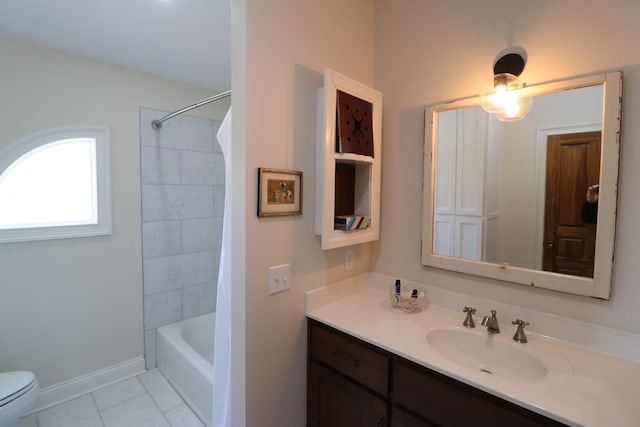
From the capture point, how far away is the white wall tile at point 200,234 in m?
2.66

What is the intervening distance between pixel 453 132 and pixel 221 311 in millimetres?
1396

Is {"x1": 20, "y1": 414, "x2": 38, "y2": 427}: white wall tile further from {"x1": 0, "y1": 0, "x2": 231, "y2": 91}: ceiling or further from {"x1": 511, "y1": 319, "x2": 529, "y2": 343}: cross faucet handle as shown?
{"x1": 511, "y1": 319, "x2": 529, "y2": 343}: cross faucet handle

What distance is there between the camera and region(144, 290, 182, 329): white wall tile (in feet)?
8.05

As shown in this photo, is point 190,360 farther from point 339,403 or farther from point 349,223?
point 349,223

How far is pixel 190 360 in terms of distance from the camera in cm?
206

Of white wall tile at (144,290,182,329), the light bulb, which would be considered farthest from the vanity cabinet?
white wall tile at (144,290,182,329)

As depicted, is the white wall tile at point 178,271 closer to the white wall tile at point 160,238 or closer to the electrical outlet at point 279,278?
the white wall tile at point 160,238

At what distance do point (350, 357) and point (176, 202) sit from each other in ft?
6.67

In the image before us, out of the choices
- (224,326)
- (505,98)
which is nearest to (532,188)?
(505,98)

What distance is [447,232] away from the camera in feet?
4.87

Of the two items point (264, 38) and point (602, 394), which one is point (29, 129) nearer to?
point (264, 38)

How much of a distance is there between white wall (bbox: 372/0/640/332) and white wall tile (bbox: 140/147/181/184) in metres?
1.81

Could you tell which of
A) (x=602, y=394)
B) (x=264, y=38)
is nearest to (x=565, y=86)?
(x=602, y=394)

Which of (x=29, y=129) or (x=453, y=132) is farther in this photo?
(x=29, y=129)
